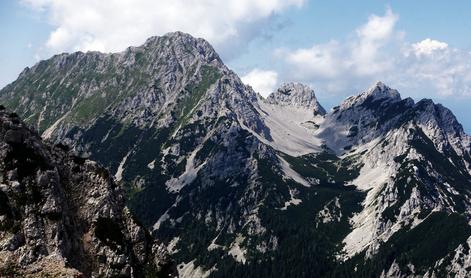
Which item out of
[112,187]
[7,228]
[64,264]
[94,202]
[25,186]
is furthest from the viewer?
[112,187]

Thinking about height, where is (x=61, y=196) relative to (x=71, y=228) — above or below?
above

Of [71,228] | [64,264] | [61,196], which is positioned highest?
[61,196]

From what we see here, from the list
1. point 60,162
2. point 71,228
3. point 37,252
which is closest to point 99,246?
point 71,228

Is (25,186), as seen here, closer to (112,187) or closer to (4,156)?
(4,156)

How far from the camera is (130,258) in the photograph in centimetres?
10650

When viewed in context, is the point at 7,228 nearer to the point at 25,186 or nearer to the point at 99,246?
the point at 25,186

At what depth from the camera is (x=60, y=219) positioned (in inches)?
3910

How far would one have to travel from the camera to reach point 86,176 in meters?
115

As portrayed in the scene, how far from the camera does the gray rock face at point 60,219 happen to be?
92312 mm

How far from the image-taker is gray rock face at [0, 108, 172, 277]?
92.3 meters

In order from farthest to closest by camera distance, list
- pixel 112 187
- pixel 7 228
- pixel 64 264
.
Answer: pixel 112 187
pixel 7 228
pixel 64 264

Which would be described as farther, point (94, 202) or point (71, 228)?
point (94, 202)

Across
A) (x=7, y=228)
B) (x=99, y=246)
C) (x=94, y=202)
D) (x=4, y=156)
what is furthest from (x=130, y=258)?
(x=4, y=156)

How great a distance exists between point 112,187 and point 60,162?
11.7 meters
